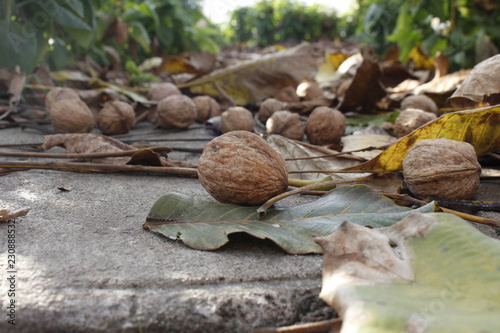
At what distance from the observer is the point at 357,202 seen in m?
1.26

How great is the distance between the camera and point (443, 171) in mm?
1390

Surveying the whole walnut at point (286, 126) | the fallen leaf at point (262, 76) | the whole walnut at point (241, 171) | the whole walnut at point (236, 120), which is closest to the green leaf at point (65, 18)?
the fallen leaf at point (262, 76)

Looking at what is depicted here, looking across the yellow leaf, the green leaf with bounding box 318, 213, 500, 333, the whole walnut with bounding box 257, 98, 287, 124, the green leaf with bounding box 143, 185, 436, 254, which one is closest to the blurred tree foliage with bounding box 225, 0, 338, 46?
the whole walnut with bounding box 257, 98, 287, 124

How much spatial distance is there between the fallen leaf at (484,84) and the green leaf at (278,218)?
68cm

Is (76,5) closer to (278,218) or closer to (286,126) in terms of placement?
(286,126)

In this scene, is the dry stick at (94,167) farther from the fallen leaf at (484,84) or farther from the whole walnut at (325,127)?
the fallen leaf at (484,84)

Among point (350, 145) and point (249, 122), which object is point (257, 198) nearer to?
point (350, 145)

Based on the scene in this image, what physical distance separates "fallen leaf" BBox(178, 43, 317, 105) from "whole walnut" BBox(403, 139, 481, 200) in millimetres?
1636

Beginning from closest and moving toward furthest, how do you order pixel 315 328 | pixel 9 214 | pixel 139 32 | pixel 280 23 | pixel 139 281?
pixel 315 328
pixel 139 281
pixel 9 214
pixel 139 32
pixel 280 23

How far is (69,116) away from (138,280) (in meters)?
1.56

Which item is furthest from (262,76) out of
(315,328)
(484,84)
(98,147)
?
(315,328)

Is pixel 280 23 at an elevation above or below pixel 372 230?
above

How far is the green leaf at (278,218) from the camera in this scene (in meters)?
1.12

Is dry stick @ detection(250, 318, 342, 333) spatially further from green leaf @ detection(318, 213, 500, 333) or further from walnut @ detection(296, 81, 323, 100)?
walnut @ detection(296, 81, 323, 100)
